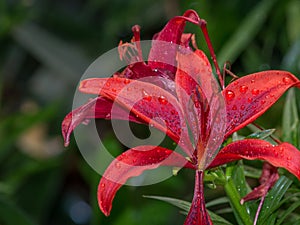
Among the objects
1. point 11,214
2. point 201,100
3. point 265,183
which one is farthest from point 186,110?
point 11,214

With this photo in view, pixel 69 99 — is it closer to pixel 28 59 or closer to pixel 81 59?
pixel 81 59

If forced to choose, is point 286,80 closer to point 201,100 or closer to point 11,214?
point 201,100

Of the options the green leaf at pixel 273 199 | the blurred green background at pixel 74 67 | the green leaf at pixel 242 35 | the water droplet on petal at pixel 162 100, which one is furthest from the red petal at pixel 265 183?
→ the green leaf at pixel 242 35

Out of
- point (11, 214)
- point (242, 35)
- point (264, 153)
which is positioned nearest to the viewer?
point (264, 153)

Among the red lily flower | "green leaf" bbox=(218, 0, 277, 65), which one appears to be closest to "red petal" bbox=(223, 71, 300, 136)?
the red lily flower

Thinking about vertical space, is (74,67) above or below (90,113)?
below

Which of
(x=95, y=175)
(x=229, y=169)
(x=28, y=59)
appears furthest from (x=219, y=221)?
(x=28, y=59)

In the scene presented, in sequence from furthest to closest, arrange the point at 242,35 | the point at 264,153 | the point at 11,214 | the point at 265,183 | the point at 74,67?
the point at 74,67, the point at 242,35, the point at 11,214, the point at 265,183, the point at 264,153
